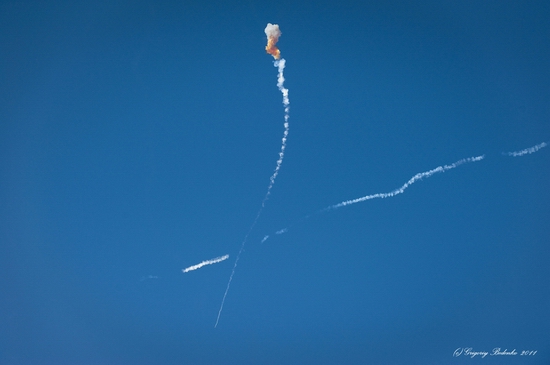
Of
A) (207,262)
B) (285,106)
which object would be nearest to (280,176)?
(285,106)

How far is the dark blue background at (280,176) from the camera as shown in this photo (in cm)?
128

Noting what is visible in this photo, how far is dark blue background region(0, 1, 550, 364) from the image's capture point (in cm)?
128

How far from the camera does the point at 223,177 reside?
133 centimetres

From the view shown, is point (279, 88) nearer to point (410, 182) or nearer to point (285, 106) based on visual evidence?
point (285, 106)

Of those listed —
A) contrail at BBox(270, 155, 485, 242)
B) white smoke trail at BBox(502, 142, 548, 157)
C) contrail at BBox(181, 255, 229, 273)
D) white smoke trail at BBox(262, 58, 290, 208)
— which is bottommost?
contrail at BBox(181, 255, 229, 273)

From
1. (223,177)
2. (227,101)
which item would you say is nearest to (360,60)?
(227,101)

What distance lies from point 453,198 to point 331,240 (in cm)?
43

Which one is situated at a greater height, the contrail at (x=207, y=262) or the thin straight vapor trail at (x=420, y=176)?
the thin straight vapor trail at (x=420, y=176)

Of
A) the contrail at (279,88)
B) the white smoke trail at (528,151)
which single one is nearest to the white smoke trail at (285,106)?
the contrail at (279,88)

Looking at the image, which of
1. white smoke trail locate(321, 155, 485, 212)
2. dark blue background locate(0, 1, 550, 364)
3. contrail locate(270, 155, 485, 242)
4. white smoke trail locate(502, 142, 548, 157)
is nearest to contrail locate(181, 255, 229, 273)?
dark blue background locate(0, 1, 550, 364)

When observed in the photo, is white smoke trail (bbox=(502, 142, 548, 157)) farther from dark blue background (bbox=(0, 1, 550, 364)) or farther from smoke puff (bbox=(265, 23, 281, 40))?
smoke puff (bbox=(265, 23, 281, 40))

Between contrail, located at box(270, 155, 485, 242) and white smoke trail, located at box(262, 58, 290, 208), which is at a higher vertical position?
white smoke trail, located at box(262, 58, 290, 208)

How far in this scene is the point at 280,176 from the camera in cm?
132

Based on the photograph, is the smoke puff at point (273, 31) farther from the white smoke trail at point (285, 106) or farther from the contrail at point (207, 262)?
the contrail at point (207, 262)
